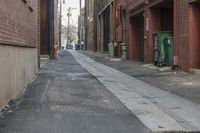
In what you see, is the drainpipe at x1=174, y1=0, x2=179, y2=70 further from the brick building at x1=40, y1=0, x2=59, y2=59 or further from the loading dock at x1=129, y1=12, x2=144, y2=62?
the brick building at x1=40, y1=0, x2=59, y2=59

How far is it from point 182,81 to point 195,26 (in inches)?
149

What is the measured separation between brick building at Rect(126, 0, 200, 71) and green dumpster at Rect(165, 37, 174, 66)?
0.63m

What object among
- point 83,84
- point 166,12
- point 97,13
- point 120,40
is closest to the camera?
point 83,84

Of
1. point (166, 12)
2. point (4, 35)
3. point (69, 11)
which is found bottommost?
point (4, 35)

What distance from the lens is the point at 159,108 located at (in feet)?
31.3

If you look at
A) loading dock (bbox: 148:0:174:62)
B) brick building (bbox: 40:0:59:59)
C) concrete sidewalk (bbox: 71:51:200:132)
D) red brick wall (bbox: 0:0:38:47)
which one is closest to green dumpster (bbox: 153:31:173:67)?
loading dock (bbox: 148:0:174:62)

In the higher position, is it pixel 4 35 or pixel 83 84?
pixel 4 35

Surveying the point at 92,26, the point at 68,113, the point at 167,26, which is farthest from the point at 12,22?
the point at 92,26

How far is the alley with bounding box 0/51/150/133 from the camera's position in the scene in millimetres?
7222

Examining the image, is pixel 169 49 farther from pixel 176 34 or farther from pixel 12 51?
pixel 12 51

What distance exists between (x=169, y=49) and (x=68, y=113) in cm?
1390

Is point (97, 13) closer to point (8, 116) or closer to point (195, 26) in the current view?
point (195, 26)

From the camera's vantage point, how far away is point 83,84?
14398mm

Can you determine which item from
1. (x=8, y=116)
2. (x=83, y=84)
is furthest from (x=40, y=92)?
(x=8, y=116)
